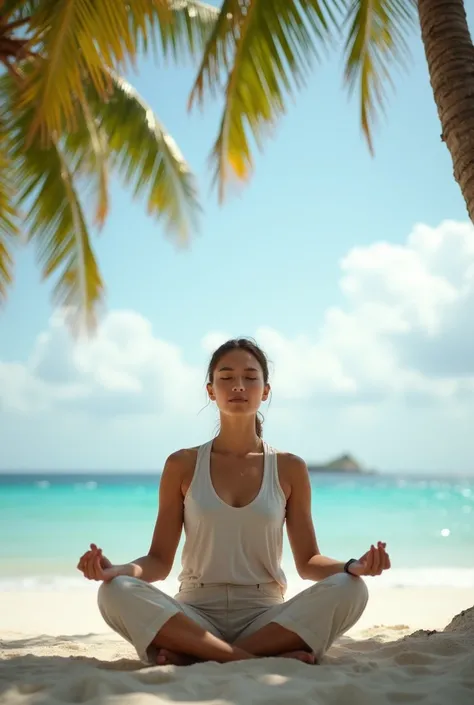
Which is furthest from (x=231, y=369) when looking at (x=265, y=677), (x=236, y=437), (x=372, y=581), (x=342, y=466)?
(x=342, y=466)

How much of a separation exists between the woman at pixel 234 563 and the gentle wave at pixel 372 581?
4611 millimetres

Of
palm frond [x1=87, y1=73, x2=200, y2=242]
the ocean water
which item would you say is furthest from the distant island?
palm frond [x1=87, y1=73, x2=200, y2=242]

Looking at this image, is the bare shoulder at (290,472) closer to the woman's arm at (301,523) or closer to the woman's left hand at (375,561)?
the woman's arm at (301,523)

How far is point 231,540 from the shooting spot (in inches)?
138

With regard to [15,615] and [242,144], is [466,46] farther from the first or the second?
[15,615]

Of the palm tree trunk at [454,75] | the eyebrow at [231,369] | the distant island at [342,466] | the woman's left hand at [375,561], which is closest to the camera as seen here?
the woman's left hand at [375,561]

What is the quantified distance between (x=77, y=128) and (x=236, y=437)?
5.42m

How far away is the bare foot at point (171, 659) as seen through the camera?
3.12 metres

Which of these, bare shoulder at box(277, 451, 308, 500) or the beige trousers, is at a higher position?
bare shoulder at box(277, 451, 308, 500)

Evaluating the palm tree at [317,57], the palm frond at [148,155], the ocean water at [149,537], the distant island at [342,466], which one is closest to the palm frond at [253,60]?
the palm tree at [317,57]

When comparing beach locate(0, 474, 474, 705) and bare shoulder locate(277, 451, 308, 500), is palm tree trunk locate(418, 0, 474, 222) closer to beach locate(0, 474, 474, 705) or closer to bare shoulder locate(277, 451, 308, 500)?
bare shoulder locate(277, 451, 308, 500)

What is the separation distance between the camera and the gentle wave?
916cm

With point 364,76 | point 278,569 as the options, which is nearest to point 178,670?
point 278,569

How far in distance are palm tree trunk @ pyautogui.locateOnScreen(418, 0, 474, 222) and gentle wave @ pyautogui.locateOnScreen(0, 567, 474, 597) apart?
5.20 meters
